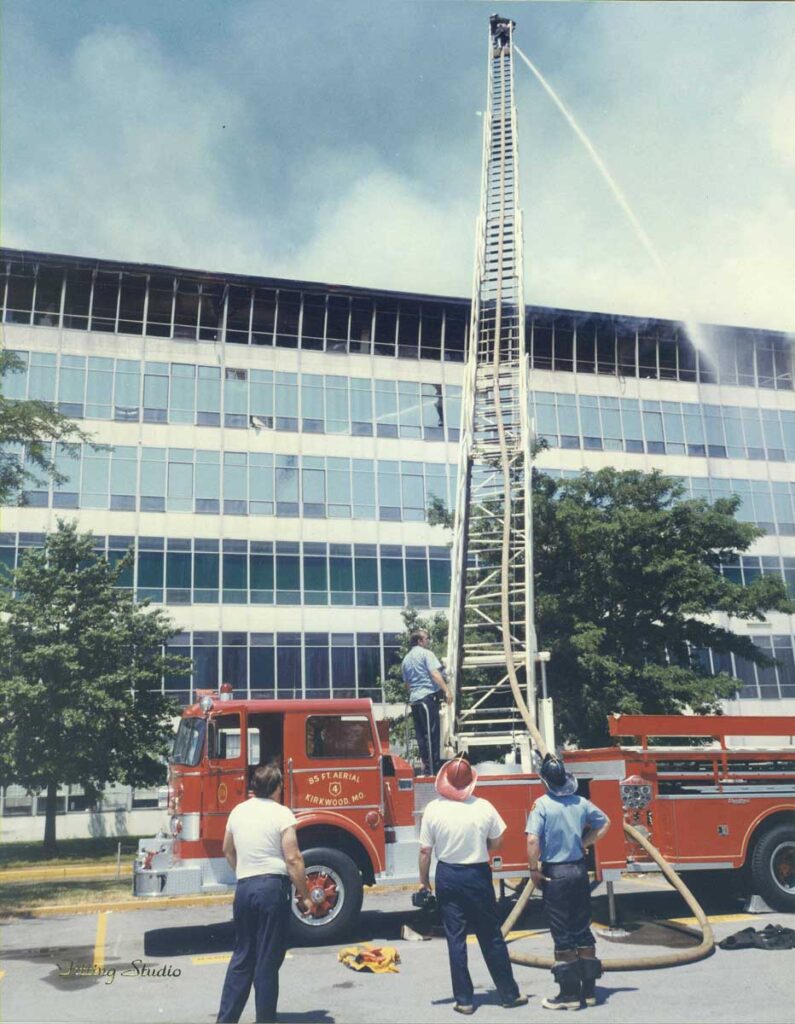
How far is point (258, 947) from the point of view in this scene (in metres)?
5.73

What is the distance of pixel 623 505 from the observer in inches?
880

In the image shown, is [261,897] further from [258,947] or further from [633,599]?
[633,599]

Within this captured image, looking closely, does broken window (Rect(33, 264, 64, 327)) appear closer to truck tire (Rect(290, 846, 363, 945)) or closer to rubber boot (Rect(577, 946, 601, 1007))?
truck tire (Rect(290, 846, 363, 945))

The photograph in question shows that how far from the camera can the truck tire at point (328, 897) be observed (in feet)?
29.6

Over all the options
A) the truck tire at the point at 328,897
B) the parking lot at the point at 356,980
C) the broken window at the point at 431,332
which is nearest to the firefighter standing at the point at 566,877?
the parking lot at the point at 356,980

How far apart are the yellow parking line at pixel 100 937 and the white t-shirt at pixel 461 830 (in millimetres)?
3884

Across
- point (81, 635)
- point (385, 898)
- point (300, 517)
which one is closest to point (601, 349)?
point (300, 517)

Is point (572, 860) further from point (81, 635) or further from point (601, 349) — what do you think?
point (601, 349)

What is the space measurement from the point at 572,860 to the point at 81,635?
56.0 feet

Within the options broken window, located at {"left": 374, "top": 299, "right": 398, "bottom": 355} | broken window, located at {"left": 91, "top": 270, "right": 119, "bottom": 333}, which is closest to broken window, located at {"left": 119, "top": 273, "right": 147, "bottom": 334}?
broken window, located at {"left": 91, "top": 270, "right": 119, "bottom": 333}

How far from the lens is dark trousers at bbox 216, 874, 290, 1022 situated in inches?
225

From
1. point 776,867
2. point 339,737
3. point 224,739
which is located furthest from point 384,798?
point 776,867

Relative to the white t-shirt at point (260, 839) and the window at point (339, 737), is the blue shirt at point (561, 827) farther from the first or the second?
the window at point (339, 737)

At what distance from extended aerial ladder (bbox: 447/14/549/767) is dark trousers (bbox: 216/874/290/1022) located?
7.53 meters
